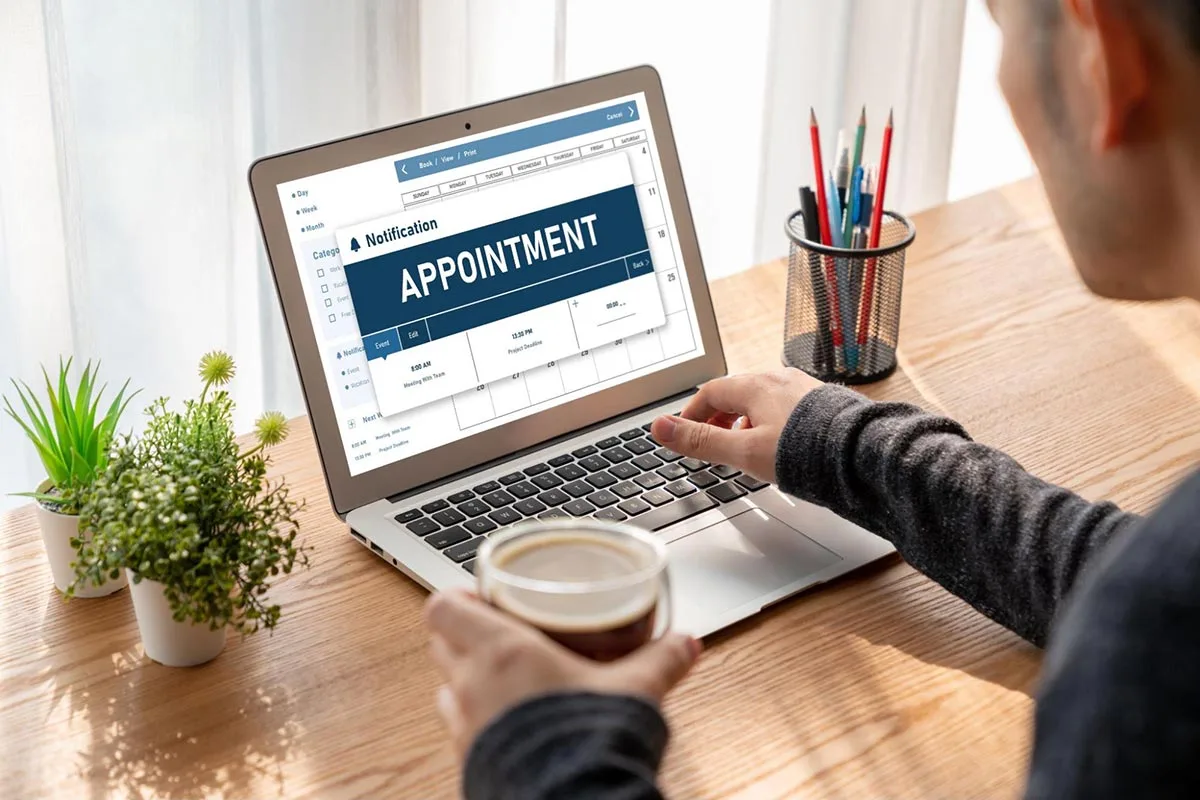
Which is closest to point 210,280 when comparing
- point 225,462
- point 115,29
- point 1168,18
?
point 115,29

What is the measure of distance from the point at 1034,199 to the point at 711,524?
85 centimetres

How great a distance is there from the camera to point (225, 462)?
875 mm

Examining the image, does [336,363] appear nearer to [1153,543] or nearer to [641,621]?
[641,621]

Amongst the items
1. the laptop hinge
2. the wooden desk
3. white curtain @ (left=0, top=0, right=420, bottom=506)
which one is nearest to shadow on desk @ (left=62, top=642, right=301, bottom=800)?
the wooden desk

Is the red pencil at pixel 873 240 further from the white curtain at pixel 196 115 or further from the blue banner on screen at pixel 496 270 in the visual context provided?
the white curtain at pixel 196 115

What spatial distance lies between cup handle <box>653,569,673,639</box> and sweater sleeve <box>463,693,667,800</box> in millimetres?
71

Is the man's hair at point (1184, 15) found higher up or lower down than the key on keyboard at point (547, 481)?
higher up

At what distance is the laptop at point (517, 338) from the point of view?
1.01 m

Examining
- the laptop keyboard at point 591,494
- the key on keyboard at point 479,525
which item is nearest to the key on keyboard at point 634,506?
the laptop keyboard at point 591,494

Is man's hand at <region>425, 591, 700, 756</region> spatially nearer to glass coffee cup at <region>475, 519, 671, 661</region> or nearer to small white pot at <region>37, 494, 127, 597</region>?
glass coffee cup at <region>475, 519, 671, 661</region>

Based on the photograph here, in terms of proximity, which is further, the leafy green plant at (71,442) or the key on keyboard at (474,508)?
the key on keyboard at (474,508)


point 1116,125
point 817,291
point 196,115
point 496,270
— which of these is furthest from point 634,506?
point 196,115

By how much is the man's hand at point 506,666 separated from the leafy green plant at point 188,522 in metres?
0.19

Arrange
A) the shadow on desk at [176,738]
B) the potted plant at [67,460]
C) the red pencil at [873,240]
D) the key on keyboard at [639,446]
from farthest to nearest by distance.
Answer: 1. the red pencil at [873,240]
2. the key on keyboard at [639,446]
3. the potted plant at [67,460]
4. the shadow on desk at [176,738]
